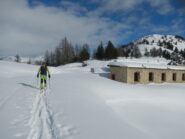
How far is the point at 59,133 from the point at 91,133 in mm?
1073

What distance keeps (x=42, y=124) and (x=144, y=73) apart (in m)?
21.9

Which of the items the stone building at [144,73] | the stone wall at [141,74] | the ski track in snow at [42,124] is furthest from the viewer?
the stone building at [144,73]

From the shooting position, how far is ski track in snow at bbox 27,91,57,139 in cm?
484

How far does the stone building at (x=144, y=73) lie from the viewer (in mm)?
23812

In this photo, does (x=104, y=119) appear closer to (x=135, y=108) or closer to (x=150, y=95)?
(x=135, y=108)

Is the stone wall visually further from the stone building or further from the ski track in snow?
the ski track in snow

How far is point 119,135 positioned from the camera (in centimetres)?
536

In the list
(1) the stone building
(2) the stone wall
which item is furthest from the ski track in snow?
(1) the stone building

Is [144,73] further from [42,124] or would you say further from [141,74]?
[42,124]

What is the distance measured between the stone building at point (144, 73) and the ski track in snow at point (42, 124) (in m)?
17.9

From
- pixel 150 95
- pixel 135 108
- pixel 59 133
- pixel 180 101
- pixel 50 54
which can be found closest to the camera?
pixel 59 133

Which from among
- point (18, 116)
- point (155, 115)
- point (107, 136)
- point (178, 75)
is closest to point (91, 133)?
point (107, 136)

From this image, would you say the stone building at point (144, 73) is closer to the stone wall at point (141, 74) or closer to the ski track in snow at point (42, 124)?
the stone wall at point (141, 74)

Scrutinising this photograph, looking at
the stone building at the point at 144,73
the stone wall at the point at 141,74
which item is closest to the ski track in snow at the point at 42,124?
the stone wall at the point at 141,74
